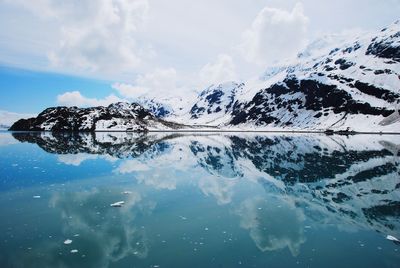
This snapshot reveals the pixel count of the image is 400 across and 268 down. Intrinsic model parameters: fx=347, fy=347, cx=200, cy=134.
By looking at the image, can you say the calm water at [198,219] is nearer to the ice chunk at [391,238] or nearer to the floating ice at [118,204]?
the ice chunk at [391,238]

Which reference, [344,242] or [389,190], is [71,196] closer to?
[344,242]

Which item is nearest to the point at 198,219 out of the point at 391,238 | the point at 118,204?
the point at 118,204

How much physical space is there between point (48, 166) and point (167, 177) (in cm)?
1821

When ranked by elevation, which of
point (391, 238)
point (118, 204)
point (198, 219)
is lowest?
point (391, 238)

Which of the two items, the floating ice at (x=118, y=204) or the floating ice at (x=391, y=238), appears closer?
the floating ice at (x=391, y=238)

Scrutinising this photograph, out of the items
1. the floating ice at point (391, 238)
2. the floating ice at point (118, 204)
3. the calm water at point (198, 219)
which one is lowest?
the floating ice at point (391, 238)

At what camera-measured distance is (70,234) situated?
1869cm

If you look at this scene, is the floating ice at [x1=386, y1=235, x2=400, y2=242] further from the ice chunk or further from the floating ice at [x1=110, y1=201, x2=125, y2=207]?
the floating ice at [x1=110, y1=201, x2=125, y2=207]

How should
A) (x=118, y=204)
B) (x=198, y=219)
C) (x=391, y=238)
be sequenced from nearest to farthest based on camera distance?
(x=391, y=238)
(x=198, y=219)
(x=118, y=204)

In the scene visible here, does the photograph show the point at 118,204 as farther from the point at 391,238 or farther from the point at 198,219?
the point at 391,238

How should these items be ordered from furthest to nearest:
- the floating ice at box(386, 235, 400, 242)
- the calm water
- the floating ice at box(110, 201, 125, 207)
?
1. the floating ice at box(110, 201, 125, 207)
2. the floating ice at box(386, 235, 400, 242)
3. the calm water

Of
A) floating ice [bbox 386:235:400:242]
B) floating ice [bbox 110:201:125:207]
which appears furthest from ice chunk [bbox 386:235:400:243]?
floating ice [bbox 110:201:125:207]

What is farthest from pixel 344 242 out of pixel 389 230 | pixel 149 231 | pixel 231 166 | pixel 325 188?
pixel 231 166

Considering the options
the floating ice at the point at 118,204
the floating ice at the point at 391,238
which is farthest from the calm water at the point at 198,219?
the floating ice at the point at 118,204
